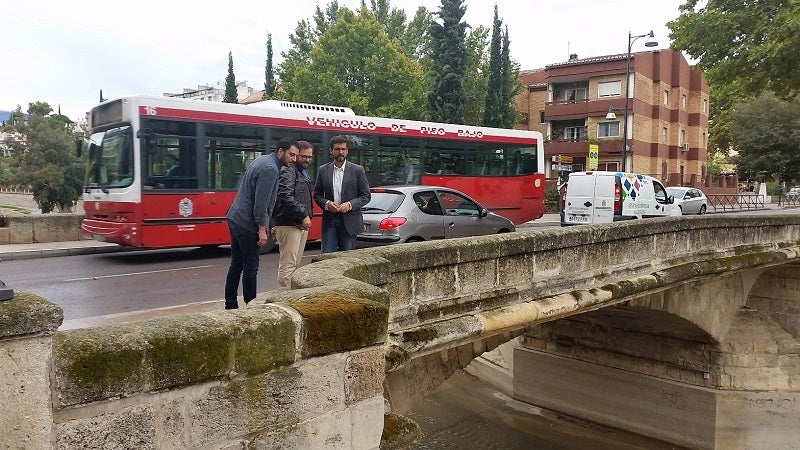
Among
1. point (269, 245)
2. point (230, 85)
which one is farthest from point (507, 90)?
point (269, 245)

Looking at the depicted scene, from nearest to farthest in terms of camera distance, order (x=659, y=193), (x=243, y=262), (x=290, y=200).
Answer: (x=243, y=262), (x=290, y=200), (x=659, y=193)

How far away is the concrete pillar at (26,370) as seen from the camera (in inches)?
74.3

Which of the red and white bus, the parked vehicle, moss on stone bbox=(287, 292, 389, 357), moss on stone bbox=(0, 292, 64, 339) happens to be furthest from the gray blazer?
the parked vehicle

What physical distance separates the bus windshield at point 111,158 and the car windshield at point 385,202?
4.42 metres

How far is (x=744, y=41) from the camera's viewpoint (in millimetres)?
15383

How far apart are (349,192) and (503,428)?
9.47m

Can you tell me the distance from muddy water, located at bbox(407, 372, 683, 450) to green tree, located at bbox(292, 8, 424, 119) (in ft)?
71.1

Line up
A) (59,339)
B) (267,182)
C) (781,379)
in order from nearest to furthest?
(59,339)
(267,182)
(781,379)

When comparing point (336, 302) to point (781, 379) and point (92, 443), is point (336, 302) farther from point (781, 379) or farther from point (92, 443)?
point (781, 379)

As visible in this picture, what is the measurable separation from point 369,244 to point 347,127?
16.8 feet

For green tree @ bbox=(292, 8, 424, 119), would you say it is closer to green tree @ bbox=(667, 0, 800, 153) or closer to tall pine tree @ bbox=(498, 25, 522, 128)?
tall pine tree @ bbox=(498, 25, 522, 128)

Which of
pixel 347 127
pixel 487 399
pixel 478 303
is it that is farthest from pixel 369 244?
pixel 487 399

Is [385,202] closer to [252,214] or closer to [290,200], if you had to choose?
[290,200]

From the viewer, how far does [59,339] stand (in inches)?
80.3
